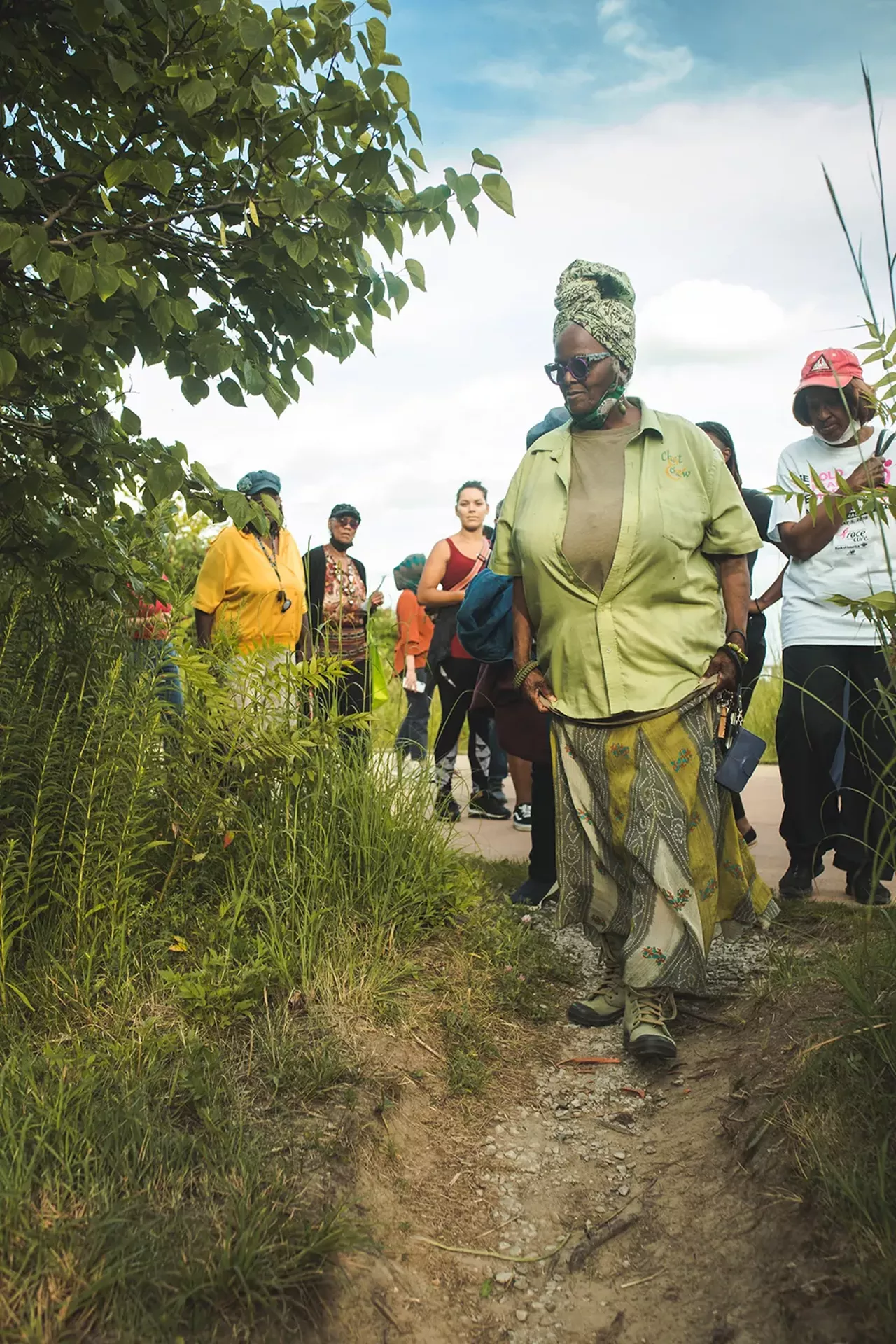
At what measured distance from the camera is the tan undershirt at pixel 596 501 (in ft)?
13.2

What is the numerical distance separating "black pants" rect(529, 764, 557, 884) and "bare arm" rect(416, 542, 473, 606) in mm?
2434

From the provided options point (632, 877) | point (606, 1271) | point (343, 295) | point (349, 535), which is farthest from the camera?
point (349, 535)

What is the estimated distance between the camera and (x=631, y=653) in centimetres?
395

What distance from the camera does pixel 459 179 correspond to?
2992 millimetres

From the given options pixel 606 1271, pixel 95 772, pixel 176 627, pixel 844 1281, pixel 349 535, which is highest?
pixel 349 535

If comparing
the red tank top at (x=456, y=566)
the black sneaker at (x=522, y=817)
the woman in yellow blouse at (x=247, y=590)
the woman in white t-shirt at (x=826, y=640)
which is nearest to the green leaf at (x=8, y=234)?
the woman in yellow blouse at (x=247, y=590)

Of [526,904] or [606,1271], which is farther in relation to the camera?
[526,904]

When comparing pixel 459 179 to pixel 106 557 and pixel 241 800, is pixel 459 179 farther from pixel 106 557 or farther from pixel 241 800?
pixel 241 800

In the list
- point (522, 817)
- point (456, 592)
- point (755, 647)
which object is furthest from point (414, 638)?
point (755, 647)

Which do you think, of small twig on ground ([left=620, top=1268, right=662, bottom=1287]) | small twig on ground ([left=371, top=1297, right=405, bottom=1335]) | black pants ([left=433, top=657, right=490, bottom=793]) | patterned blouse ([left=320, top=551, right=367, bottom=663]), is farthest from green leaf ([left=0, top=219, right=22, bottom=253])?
patterned blouse ([left=320, top=551, right=367, bottom=663])

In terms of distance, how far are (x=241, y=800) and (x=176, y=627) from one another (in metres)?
0.70

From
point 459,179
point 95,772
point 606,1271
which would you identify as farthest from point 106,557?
point 606,1271

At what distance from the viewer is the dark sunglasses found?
4.07 metres

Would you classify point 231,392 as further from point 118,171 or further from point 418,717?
point 418,717
